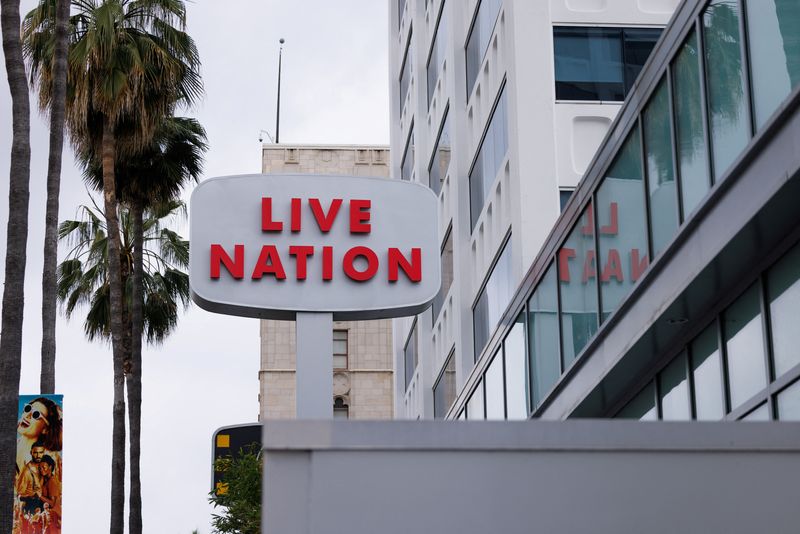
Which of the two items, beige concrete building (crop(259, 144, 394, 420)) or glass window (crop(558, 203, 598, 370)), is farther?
beige concrete building (crop(259, 144, 394, 420))

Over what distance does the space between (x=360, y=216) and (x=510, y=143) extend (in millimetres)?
8579

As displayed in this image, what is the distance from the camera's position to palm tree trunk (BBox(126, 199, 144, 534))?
33031 millimetres

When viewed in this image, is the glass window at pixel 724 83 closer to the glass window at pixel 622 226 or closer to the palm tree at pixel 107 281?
the glass window at pixel 622 226

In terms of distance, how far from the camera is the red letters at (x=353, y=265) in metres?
16.5

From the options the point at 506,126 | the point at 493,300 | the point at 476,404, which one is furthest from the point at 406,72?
the point at 476,404

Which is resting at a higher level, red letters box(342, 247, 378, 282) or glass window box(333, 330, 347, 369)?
glass window box(333, 330, 347, 369)

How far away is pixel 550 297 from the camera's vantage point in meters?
18.3

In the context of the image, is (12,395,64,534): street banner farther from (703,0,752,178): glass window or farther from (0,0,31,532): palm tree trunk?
(703,0,752,178): glass window

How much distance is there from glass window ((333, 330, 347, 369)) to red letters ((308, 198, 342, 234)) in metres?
62.0

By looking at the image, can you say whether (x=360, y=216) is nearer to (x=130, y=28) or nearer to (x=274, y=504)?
(x=274, y=504)

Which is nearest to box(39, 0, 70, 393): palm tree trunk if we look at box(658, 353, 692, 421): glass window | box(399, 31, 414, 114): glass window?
box(658, 353, 692, 421): glass window

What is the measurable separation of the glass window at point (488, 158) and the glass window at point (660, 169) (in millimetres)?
11963

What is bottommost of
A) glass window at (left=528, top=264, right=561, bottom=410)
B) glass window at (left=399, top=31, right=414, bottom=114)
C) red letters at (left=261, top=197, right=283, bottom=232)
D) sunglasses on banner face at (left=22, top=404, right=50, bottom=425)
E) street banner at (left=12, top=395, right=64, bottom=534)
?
street banner at (left=12, top=395, right=64, bottom=534)

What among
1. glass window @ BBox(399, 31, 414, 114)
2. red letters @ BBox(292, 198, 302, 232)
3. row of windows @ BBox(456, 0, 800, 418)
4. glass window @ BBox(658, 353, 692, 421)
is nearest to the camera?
row of windows @ BBox(456, 0, 800, 418)
